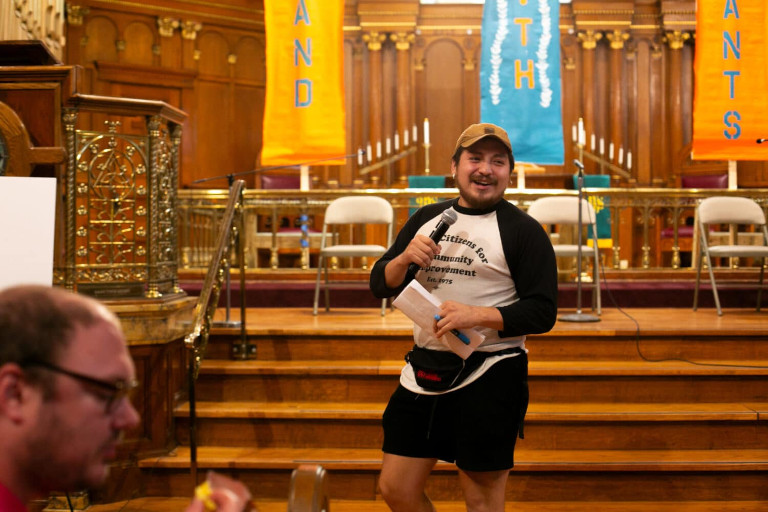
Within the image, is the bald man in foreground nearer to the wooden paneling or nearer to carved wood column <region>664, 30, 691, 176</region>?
the wooden paneling

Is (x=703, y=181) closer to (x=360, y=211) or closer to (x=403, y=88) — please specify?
(x=403, y=88)

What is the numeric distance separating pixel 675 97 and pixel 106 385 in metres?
10.3

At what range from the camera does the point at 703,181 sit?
936 centimetres

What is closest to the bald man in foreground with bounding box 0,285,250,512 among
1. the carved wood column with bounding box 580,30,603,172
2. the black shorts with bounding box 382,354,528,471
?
the black shorts with bounding box 382,354,528,471

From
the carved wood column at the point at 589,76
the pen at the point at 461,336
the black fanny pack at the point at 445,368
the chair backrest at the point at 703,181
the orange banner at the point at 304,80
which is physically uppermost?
the carved wood column at the point at 589,76

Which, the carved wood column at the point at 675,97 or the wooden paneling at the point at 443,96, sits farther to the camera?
the wooden paneling at the point at 443,96

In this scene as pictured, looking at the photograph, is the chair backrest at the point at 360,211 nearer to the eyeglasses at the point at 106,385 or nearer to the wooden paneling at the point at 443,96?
the wooden paneling at the point at 443,96

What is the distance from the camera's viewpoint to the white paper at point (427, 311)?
7.28ft

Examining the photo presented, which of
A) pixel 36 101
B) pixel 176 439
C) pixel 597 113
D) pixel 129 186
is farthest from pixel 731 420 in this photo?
pixel 597 113

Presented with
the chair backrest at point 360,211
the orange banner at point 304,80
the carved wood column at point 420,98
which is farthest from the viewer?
the carved wood column at point 420,98

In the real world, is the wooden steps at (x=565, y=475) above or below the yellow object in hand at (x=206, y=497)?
below

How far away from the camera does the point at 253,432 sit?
4.07 metres

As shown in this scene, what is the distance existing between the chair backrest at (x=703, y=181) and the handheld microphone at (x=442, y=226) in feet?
25.2

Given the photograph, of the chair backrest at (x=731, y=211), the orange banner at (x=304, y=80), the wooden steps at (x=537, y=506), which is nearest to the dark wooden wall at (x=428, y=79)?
the orange banner at (x=304, y=80)
